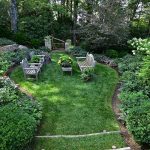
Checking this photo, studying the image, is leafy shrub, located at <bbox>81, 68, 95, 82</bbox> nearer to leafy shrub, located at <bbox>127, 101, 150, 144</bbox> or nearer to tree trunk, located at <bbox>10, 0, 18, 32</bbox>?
leafy shrub, located at <bbox>127, 101, 150, 144</bbox>

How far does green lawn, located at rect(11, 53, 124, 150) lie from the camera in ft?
29.3

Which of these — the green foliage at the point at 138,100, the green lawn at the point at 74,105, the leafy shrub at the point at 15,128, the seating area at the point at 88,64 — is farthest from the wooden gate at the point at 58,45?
the leafy shrub at the point at 15,128

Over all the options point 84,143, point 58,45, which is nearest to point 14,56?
point 58,45

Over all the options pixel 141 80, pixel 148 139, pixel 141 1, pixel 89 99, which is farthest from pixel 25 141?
pixel 141 1

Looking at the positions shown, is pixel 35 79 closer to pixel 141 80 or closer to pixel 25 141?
pixel 141 80

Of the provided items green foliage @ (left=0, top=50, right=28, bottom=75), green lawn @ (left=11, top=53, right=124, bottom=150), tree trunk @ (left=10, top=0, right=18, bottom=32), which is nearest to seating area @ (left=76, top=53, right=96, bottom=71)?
green lawn @ (left=11, top=53, right=124, bottom=150)

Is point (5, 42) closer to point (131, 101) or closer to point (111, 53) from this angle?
point (111, 53)

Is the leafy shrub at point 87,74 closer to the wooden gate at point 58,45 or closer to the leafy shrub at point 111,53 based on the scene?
the leafy shrub at point 111,53

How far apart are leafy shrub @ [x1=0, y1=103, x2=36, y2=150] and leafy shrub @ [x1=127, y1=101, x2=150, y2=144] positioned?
3.04 m

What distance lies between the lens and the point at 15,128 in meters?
8.08

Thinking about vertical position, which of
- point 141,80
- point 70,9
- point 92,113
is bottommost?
point 92,113

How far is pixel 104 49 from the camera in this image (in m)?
20.3

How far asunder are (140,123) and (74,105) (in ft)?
12.2

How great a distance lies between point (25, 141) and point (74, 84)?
648 cm
